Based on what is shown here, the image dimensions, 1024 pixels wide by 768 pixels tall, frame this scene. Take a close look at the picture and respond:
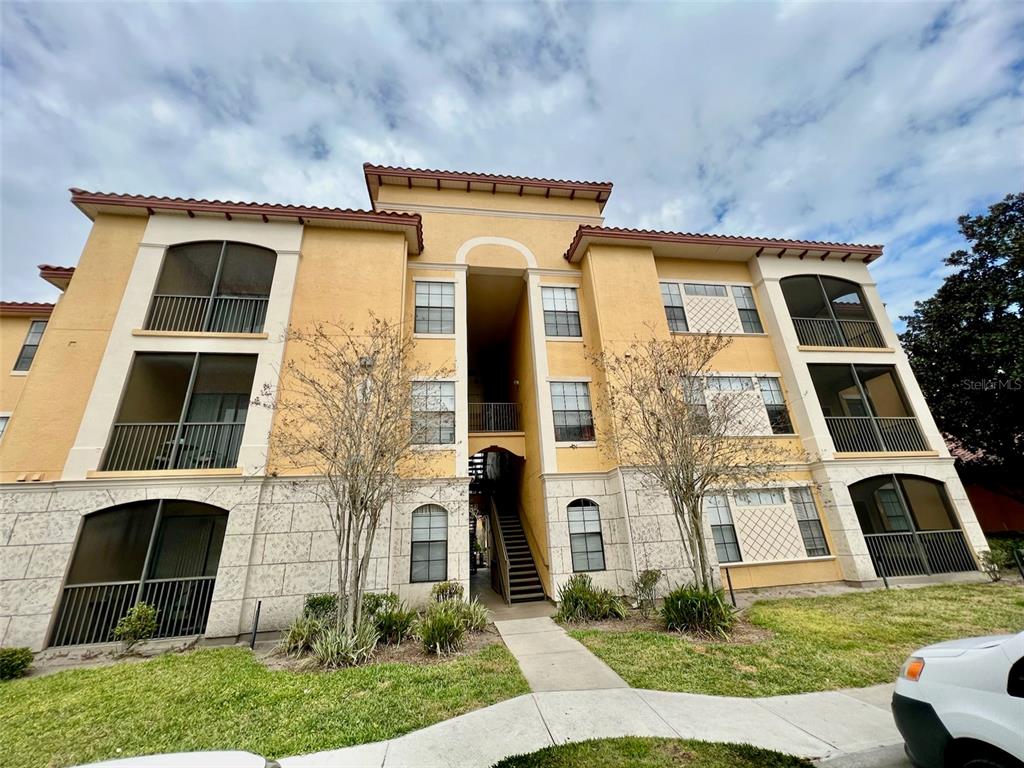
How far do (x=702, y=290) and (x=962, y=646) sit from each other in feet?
44.1

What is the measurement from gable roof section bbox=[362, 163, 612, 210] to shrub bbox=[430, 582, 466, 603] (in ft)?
42.3

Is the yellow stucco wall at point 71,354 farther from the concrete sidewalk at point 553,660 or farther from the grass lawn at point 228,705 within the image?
the concrete sidewalk at point 553,660

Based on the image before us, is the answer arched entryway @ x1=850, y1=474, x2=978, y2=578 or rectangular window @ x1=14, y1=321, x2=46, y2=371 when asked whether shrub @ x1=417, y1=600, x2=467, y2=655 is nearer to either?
arched entryway @ x1=850, y1=474, x2=978, y2=578

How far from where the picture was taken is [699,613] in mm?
8172

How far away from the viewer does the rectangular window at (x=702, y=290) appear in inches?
593

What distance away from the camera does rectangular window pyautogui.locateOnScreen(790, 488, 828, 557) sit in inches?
495

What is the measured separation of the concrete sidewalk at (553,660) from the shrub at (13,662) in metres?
8.69

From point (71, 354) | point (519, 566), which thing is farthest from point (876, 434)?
point (71, 354)

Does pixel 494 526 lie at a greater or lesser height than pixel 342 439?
lesser

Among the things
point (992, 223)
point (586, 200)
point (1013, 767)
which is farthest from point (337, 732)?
point (992, 223)

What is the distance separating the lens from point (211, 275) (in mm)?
12797

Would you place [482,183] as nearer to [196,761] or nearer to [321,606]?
[321,606]

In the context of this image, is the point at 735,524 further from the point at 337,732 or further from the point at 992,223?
the point at 992,223

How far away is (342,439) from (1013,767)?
28.7 feet
